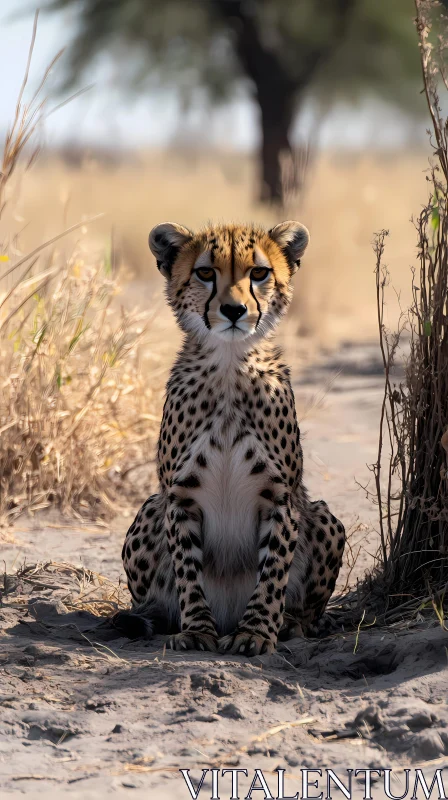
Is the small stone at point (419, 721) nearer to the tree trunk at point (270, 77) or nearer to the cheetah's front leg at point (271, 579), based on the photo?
the cheetah's front leg at point (271, 579)

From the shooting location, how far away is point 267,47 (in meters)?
15.3

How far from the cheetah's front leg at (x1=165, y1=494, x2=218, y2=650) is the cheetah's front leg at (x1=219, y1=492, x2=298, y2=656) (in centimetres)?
12

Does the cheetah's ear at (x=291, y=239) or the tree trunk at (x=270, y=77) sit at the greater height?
the tree trunk at (x=270, y=77)

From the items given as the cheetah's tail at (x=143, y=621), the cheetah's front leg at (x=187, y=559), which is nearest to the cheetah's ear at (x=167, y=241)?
the cheetah's front leg at (x=187, y=559)

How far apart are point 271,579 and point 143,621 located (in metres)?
0.40

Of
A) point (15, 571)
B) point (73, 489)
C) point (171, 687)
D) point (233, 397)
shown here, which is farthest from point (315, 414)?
point (171, 687)

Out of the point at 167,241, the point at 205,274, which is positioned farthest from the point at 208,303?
the point at 167,241

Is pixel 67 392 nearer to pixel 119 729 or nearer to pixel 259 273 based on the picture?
pixel 259 273

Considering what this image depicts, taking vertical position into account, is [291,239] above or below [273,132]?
below

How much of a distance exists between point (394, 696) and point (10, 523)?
227 centimetres

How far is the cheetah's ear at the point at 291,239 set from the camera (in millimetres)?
3342

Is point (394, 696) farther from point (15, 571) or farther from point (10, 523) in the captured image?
point (10, 523)

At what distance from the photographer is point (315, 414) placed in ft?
21.4

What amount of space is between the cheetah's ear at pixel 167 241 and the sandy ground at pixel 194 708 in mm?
1116
